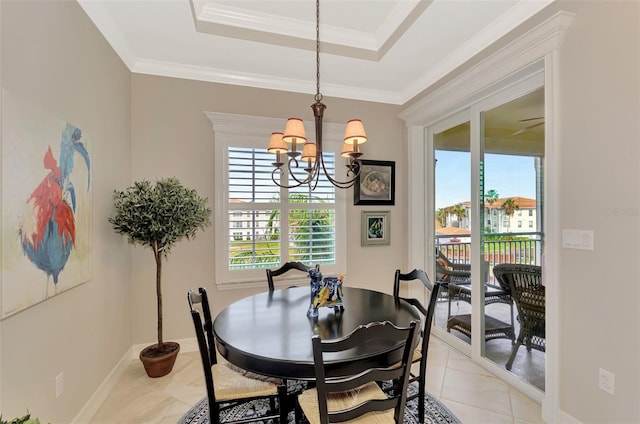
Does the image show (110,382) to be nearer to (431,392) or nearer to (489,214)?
(431,392)

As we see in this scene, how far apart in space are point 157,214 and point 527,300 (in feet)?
9.59

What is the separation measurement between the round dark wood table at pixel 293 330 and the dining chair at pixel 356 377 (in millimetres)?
52

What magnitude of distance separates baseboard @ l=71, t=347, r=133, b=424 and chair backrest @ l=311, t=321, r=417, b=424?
1.80 meters

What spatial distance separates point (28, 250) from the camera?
1.49 metres

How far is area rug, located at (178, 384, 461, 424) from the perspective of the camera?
6.81ft

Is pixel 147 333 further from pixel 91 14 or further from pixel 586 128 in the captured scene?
pixel 586 128

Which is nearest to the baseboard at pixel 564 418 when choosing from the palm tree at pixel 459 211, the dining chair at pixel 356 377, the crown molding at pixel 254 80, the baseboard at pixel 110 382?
the dining chair at pixel 356 377

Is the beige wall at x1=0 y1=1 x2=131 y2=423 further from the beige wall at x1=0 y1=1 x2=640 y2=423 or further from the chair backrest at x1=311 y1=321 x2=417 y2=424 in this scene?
the chair backrest at x1=311 y1=321 x2=417 y2=424

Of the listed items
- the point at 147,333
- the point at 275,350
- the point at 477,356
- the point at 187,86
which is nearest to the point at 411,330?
the point at 275,350

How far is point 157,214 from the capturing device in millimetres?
2383

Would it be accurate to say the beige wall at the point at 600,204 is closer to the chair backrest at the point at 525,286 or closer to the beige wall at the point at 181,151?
the chair backrest at the point at 525,286

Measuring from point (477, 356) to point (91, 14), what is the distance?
13.3ft

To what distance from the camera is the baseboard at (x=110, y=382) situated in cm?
206

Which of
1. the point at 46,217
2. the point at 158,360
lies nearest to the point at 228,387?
the point at 158,360
